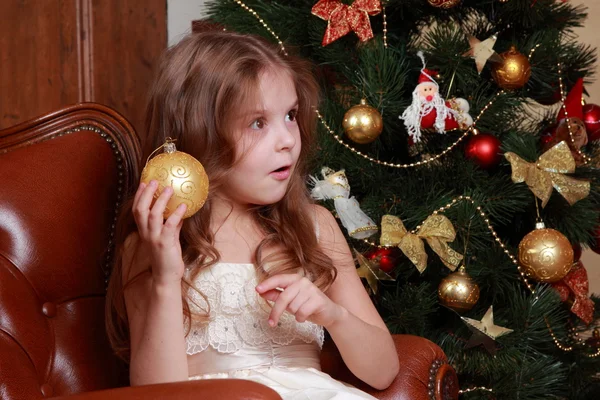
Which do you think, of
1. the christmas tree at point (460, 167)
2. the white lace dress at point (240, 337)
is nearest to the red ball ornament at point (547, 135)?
the christmas tree at point (460, 167)

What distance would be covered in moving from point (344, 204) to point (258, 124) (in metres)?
0.45

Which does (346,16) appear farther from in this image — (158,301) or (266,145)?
(158,301)

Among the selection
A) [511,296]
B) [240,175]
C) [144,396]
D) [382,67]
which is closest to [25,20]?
[382,67]

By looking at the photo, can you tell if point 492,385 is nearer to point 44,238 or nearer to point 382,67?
point 382,67

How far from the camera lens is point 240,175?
1305mm

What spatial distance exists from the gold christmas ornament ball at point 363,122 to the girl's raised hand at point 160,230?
Result: 613mm

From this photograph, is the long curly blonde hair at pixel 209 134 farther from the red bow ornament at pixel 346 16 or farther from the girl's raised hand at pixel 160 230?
the red bow ornament at pixel 346 16

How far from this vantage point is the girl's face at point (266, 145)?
128 centimetres

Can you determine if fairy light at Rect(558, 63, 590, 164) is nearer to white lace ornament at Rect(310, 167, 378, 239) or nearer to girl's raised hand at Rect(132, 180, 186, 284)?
white lace ornament at Rect(310, 167, 378, 239)

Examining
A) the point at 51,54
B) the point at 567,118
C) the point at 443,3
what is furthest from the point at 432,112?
the point at 51,54

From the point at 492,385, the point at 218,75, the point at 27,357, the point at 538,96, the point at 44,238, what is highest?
the point at 218,75

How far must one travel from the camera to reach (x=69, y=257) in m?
1.38

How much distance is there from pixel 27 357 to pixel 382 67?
2.99 feet

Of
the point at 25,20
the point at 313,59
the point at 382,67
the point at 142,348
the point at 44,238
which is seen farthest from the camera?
the point at 25,20
